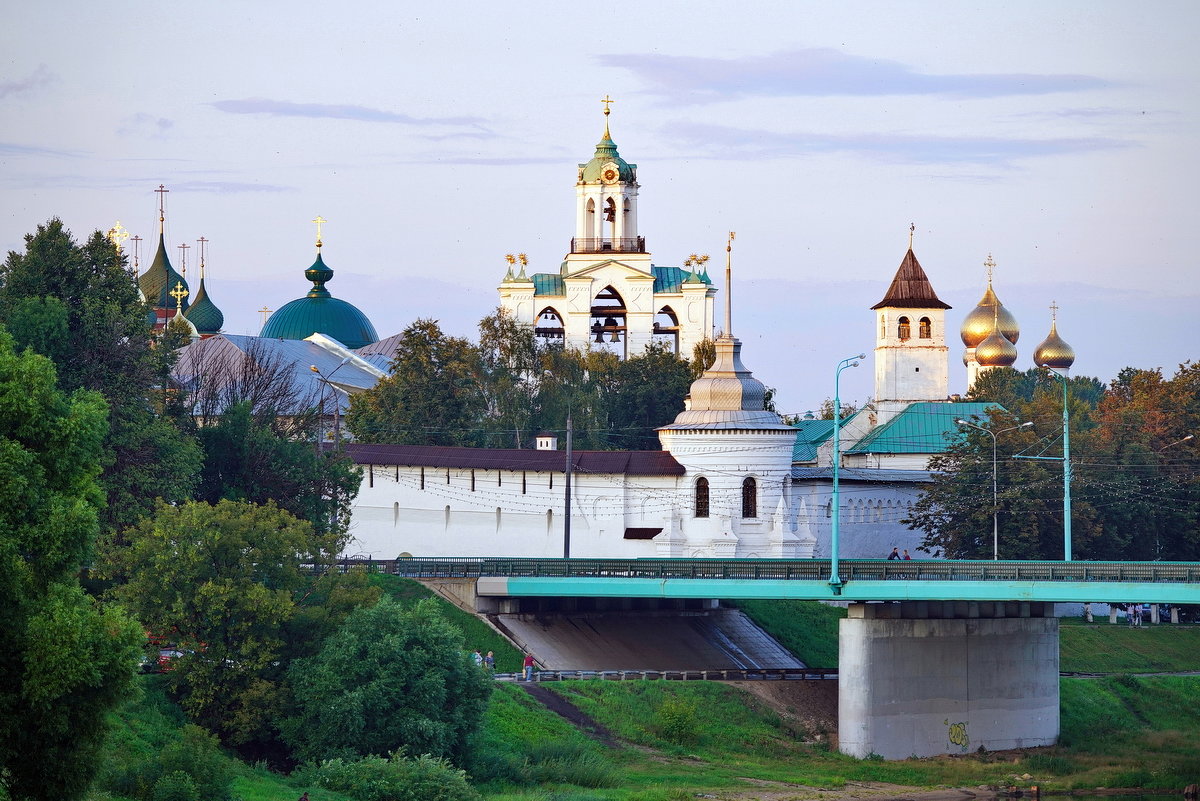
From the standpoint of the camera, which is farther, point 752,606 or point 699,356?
Answer: point 699,356

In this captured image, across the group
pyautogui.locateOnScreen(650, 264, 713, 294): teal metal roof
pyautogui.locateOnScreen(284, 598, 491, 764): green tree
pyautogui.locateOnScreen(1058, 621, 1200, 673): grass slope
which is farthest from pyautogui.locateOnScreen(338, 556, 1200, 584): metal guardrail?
pyautogui.locateOnScreen(650, 264, 713, 294): teal metal roof

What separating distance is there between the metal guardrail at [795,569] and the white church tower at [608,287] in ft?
140

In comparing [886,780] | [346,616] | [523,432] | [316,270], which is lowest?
[886,780]

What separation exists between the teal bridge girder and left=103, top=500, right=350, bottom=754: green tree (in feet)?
37.0

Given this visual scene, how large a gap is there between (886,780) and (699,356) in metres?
45.0

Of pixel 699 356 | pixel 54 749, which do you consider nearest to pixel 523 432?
pixel 699 356

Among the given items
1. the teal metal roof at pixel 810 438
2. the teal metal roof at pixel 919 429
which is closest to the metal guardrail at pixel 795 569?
the teal metal roof at pixel 810 438

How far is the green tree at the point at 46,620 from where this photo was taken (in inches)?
1166

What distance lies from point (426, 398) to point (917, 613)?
117ft

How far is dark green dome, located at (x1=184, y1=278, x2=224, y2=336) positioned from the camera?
129 m

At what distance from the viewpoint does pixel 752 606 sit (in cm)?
6519

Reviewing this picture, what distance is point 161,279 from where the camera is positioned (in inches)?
5049

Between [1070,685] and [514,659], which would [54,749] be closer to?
[514,659]

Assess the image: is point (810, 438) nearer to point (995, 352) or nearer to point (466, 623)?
point (995, 352)
